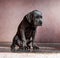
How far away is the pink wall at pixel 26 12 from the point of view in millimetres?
1715

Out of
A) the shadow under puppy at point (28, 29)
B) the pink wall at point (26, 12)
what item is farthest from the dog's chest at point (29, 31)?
the pink wall at point (26, 12)

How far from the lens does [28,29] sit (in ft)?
3.53

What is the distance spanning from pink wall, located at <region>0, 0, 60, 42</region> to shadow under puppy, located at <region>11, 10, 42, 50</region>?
24.9 inches

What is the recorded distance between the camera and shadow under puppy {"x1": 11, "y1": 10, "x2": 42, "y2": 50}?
3.37ft

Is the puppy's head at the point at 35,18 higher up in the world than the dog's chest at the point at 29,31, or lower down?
higher up

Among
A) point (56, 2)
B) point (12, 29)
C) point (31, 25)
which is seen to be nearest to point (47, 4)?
point (56, 2)

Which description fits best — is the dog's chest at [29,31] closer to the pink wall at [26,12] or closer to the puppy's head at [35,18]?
the puppy's head at [35,18]

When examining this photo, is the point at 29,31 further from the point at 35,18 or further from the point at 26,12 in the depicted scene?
the point at 26,12

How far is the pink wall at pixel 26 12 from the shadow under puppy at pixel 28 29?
0.63 m

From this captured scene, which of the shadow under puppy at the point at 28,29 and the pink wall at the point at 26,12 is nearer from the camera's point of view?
the shadow under puppy at the point at 28,29

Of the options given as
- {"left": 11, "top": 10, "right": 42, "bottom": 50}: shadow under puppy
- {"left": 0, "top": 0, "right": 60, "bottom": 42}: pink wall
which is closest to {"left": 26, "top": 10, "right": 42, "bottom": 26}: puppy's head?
{"left": 11, "top": 10, "right": 42, "bottom": 50}: shadow under puppy

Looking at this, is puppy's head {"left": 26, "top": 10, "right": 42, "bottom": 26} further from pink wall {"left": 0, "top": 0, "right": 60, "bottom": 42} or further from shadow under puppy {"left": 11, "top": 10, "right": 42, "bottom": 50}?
pink wall {"left": 0, "top": 0, "right": 60, "bottom": 42}

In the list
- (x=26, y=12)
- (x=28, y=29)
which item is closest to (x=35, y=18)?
(x=28, y=29)

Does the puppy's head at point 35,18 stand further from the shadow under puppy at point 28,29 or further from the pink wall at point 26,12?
the pink wall at point 26,12
